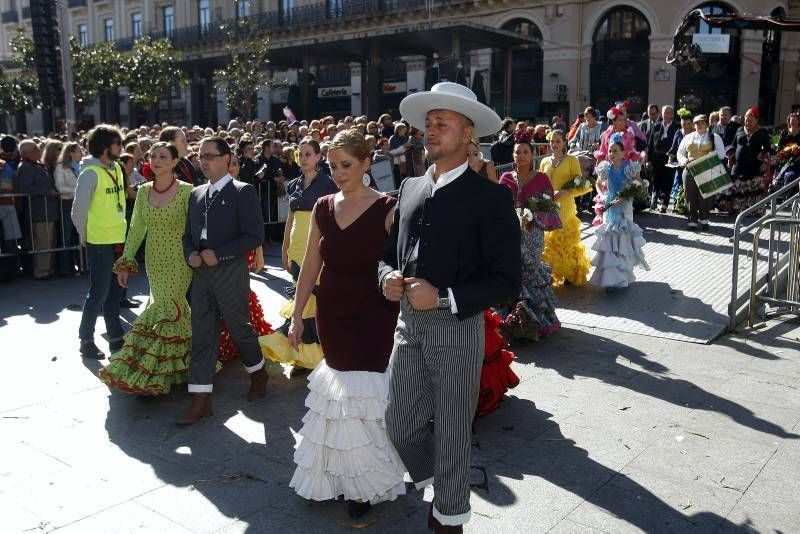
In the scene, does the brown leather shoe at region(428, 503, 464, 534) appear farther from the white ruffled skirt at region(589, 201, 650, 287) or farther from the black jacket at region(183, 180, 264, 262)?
the white ruffled skirt at region(589, 201, 650, 287)

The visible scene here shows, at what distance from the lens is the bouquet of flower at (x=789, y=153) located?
12121 millimetres

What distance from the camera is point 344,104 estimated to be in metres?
37.6

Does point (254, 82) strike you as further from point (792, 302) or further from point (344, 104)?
point (792, 302)

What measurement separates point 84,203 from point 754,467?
5539 millimetres

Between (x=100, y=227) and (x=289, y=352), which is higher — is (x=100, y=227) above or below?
above

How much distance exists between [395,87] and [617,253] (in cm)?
2801


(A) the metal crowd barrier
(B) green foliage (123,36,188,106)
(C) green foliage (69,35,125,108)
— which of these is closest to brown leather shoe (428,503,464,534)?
(A) the metal crowd barrier

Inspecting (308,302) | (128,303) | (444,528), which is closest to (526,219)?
(308,302)

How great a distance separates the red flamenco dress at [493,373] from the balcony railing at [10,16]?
67.5 m

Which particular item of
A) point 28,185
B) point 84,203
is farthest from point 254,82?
point 84,203

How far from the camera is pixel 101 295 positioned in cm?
648

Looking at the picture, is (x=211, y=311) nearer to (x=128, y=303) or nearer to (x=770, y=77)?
(x=128, y=303)

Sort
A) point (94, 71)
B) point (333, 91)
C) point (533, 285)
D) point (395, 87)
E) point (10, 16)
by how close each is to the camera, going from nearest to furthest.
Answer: point (533, 285) < point (94, 71) < point (395, 87) < point (333, 91) < point (10, 16)

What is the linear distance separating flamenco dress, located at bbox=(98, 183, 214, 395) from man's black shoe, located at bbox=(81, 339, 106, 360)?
1089mm
